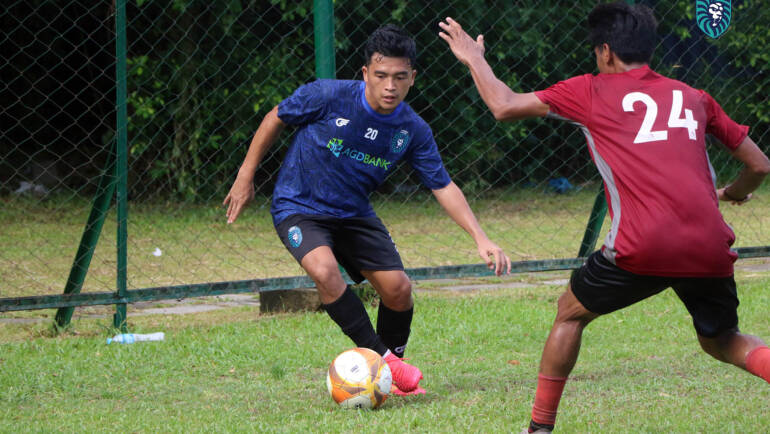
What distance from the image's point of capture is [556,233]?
10.1 meters

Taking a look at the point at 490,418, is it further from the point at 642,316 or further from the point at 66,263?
the point at 66,263

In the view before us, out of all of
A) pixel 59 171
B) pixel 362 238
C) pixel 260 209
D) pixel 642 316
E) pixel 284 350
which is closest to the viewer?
pixel 362 238

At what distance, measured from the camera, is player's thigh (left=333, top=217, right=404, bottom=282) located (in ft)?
15.1

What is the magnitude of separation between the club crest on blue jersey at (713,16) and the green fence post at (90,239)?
4.27 meters

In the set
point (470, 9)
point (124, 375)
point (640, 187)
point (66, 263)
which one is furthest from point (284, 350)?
point (470, 9)

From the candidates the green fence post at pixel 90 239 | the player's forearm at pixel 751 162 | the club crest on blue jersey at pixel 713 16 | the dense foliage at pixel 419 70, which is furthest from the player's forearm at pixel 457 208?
the dense foliage at pixel 419 70

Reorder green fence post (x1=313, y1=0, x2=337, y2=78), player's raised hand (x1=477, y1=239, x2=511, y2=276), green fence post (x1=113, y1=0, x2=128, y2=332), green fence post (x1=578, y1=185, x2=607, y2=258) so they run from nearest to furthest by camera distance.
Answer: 1. player's raised hand (x1=477, y1=239, x2=511, y2=276)
2. green fence post (x1=113, y1=0, x2=128, y2=332)
3. green fence post (x1=313, y1=0, x2=337, y2=78)
4. green fence post (x1=578, y1=185, x2=607, y2=258)

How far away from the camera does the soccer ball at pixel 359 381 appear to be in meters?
4.07

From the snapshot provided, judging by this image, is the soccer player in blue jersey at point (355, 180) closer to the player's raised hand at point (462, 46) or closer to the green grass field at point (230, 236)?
the player's raised hand at point (462, 46)

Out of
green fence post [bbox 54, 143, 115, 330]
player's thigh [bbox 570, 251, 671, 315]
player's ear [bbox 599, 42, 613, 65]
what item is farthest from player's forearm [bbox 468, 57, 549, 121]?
green fence post [bbox 54, 143, 115, 330]

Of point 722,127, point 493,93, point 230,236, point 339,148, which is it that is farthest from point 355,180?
point 230,236

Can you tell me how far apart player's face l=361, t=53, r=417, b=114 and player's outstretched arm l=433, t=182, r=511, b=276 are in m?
0.50

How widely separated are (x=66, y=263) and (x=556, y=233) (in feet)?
16.1

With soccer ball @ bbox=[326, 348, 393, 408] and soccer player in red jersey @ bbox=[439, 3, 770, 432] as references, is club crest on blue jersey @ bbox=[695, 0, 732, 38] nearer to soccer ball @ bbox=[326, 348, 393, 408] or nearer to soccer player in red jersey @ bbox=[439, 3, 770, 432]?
soccer player in red jersey @ bbox=[439, 3, 770, 432]
